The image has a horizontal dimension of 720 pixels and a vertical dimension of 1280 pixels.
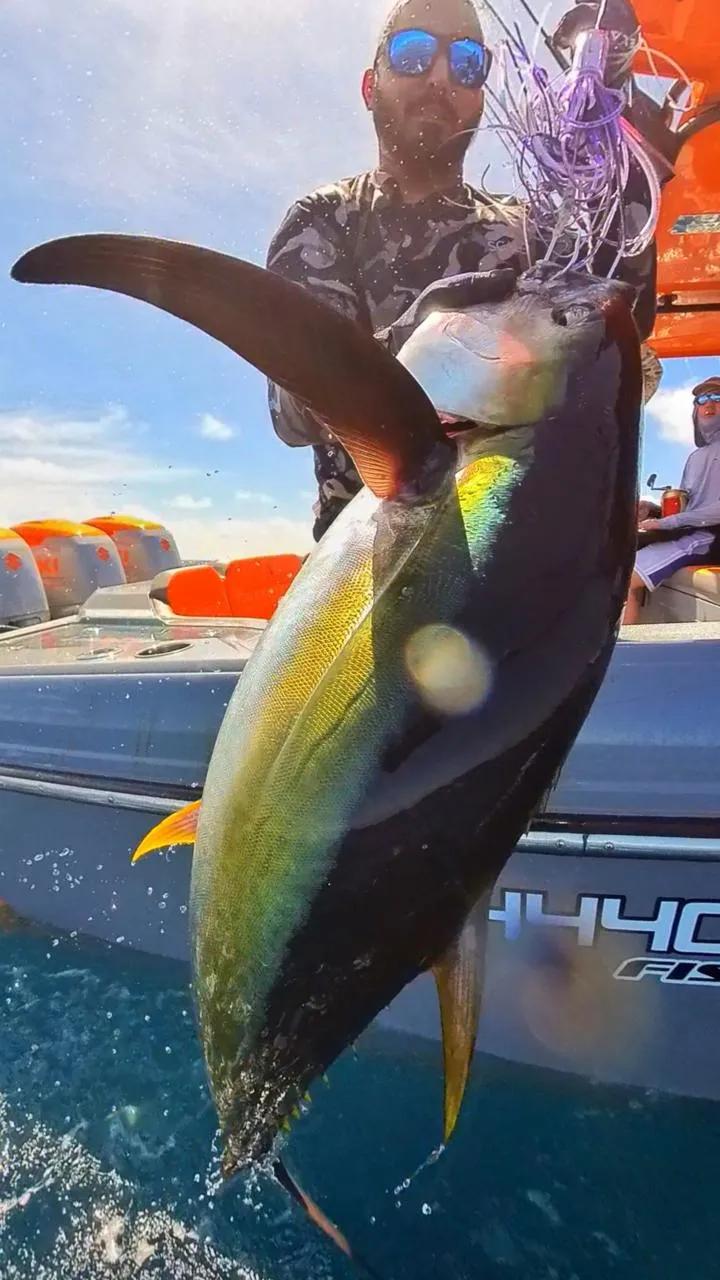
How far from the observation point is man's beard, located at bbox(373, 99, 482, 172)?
2.00m

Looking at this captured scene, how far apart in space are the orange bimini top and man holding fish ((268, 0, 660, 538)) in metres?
1.48

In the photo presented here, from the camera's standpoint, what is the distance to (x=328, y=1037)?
130 cm

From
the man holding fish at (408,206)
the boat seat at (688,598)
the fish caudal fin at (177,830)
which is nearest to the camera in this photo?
the fish caudal fin at (177,830)

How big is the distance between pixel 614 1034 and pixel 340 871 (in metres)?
1.89

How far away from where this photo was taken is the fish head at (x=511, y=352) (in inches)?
44.6

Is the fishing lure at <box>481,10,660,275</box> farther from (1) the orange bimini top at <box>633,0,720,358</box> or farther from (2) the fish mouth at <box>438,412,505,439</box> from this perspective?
(1) the orange bimini top at <box>633,0,720,358</box>

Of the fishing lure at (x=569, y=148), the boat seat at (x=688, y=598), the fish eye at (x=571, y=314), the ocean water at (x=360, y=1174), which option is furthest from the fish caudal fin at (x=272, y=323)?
the boat seat at (x=688, y=598)

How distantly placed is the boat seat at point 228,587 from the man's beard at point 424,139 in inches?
104

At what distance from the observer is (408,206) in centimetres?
211

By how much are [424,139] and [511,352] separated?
1.16 metres

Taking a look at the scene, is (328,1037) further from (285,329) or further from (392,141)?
(392,141)

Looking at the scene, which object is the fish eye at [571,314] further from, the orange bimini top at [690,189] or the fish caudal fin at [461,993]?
the orange bimini top at [690,189]

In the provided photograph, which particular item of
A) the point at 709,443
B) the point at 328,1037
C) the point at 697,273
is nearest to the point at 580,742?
the point at 328,1037

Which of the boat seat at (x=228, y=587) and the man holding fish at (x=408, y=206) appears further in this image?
the boat seat at (x=228, y=587)
